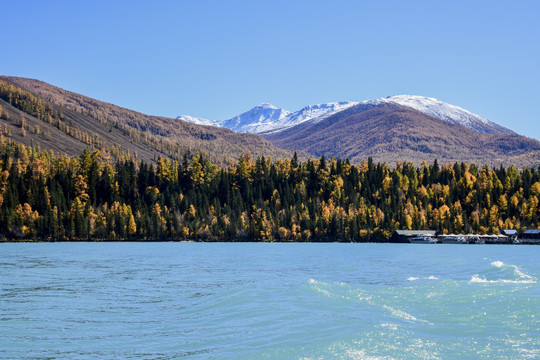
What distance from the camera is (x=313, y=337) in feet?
110

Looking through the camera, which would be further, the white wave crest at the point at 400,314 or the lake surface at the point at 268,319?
the white wave crest at the point at 400,314

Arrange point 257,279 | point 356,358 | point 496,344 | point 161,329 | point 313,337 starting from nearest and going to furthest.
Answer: point 356,358, point 496,344, point 313,337, point 161,329, point 257,279

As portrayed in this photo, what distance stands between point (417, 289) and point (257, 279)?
18.0 meters

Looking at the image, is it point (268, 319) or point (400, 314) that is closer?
point (268, 319)

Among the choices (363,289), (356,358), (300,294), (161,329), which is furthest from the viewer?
(363,289)

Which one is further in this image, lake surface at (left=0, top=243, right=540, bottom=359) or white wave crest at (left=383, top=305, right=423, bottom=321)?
white wave crest at (left=383, top=305, right=423, bottom=321)

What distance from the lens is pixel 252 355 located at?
3009 cm

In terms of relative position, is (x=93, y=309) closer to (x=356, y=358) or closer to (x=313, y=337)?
(x=313, y=337)

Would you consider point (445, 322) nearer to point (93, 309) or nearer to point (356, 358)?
point (356, 358)

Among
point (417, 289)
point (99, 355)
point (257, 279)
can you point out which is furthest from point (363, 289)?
point (99, 355)

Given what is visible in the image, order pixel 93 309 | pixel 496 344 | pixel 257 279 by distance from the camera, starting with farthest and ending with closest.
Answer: pixel 257 279, pixel 93 309, pixel 496 344

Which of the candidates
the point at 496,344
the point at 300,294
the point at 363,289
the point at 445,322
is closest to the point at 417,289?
the point at 363,289

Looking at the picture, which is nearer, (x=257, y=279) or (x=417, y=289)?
(x=417, y=289)

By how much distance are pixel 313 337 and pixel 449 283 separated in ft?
81.0
